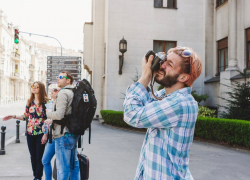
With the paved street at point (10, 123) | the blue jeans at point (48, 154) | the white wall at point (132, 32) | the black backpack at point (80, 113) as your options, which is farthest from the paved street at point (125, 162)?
the white wall at point (132, 32)

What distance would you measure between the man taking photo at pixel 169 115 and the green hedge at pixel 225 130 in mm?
7426

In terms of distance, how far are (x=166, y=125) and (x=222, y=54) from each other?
14254 millimetres

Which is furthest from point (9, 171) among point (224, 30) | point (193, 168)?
point (224, 30)

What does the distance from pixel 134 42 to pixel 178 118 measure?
14.1m

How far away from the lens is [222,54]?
582 inches

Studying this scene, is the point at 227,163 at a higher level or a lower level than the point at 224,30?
lower

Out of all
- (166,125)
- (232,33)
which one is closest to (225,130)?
(232,33)

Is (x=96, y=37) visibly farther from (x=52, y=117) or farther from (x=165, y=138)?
(x=165, y=138)

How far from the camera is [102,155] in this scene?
747cm

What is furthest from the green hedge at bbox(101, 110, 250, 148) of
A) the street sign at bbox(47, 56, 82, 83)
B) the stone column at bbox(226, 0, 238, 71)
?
the street sign at bbox(47, 56, 82, 83)

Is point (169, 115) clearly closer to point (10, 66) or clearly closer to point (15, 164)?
point (15, 164)

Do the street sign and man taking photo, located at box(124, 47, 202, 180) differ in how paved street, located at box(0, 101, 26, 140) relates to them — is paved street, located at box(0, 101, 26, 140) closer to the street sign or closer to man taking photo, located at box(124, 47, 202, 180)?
the street sign

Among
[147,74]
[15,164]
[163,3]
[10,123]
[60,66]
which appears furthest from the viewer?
[60,66]

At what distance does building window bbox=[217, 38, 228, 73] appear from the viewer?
46.8ft
